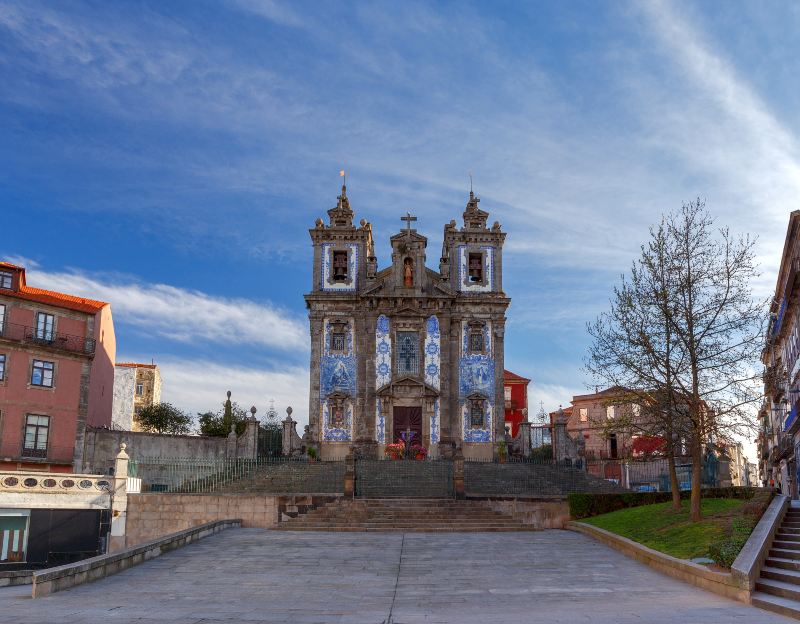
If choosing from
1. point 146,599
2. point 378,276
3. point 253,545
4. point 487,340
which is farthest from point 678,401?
point 378,276

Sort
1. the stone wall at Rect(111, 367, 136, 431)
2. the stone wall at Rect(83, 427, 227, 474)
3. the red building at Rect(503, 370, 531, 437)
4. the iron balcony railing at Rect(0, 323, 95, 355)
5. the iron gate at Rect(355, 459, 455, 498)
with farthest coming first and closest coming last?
the red building at Rect(503, 370, 531, 437), the stone wall at Rect(111, 367, 136, 431), the stone wall at Rect(83, 427, 227, 474), the iron balcony railing at Rect(0, 323, 95, 355), the iron gate at Rect(355, 459, 455, 498)

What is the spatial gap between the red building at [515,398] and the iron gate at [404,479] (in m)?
31.4

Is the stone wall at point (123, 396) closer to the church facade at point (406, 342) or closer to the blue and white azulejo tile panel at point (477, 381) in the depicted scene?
the church facade at point (406, 342)

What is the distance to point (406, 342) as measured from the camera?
4362 centimetres

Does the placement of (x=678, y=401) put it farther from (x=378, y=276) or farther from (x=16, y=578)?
(x=378, y=276)

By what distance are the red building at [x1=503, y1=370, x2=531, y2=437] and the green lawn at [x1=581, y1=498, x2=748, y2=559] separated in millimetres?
40246

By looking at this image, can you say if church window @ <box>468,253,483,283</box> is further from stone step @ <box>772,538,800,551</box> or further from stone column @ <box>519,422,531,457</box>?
stone step @ <box>772,538,800,551</box>

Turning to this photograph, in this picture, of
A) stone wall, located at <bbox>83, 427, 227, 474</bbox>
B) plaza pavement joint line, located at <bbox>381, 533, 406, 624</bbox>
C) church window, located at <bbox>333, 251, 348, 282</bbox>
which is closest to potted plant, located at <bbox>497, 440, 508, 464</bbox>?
church window, located at <bbox>333, 251, 348, 282</bbox>

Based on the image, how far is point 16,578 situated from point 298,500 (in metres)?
10.1

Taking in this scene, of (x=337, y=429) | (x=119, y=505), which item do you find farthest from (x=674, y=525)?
(x=337, y=429)

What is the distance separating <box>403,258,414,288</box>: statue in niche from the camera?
44.7 metres

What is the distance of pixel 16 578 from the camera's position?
17.3 meters

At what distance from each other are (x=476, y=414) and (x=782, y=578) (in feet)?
99.5

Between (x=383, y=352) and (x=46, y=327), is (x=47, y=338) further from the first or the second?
(x=383, y=352)
